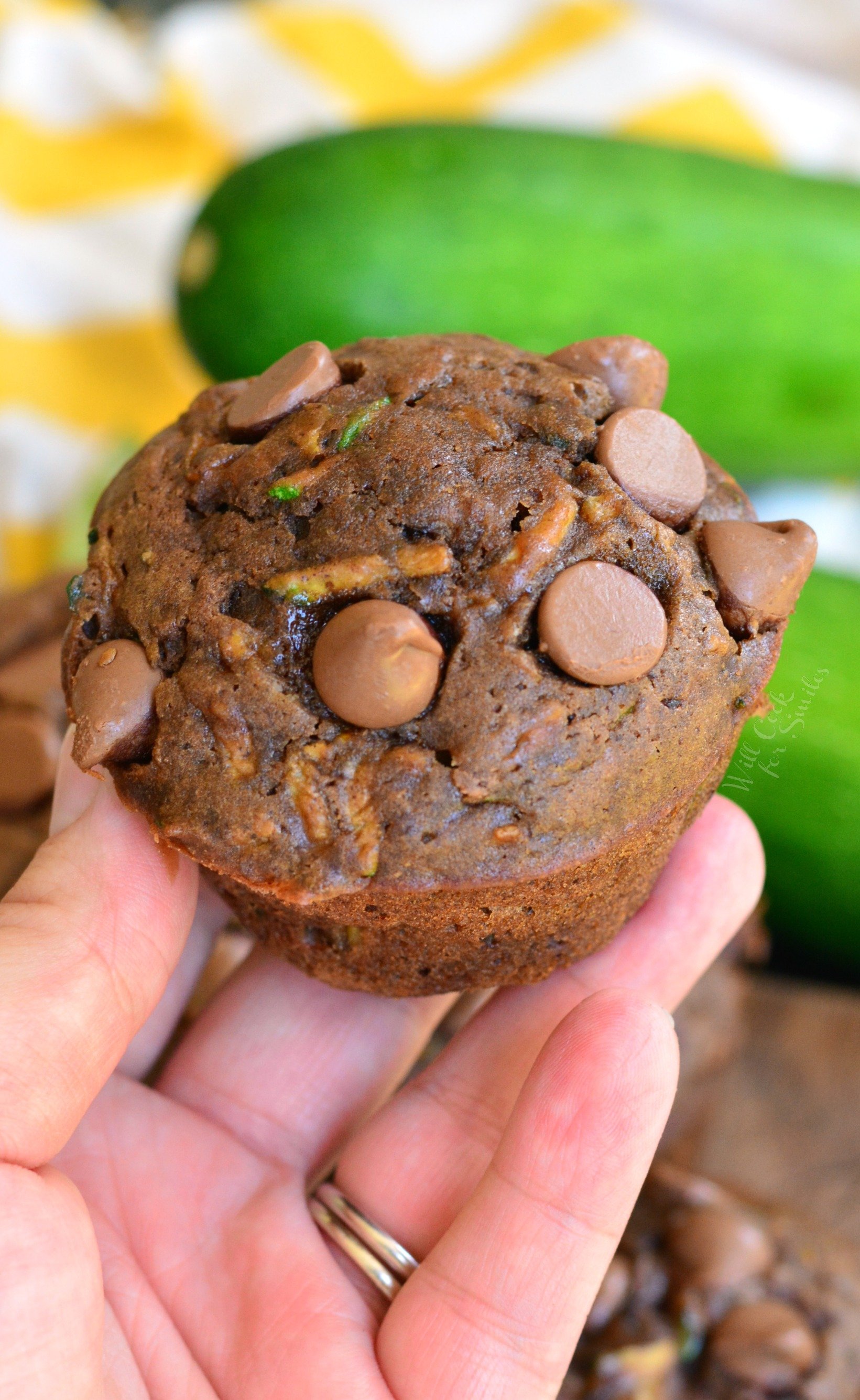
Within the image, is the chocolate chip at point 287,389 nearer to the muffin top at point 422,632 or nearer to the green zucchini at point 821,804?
the muffin top at point 422,632

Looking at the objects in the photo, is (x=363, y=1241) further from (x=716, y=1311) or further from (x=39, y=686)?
(x=39, y=686)

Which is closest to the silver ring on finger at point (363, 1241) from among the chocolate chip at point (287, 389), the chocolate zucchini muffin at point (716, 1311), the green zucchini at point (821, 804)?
the chocolate zucchini muffin at point (716, 1311)

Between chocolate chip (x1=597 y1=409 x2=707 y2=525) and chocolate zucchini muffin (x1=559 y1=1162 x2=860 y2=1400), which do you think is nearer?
chocolate chip (x1=597 y1=409 x2=707 y2=525)

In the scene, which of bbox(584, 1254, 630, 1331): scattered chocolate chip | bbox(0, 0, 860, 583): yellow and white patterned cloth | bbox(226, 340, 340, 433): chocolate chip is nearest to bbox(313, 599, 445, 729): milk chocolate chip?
bbox(226, 340, 340, 433): chocolate chip

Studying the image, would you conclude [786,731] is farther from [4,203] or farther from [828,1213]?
[4,203]

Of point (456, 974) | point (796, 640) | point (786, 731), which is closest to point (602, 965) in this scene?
point (456, 974)

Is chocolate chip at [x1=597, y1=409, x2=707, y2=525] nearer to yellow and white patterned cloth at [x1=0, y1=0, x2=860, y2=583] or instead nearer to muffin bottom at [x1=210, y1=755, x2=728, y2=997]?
muffin bottom at [x1=210, y1=755, x2=728, y2=997]

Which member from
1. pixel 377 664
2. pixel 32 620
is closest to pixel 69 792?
pixel 377 664
